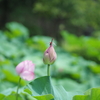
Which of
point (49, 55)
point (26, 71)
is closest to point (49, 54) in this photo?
point (49, 55)

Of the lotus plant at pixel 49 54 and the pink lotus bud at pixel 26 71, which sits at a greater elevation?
the lotus plant at pixel 49 54

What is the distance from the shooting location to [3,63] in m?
2.26

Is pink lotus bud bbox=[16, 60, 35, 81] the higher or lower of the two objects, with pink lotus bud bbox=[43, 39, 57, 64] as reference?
lower

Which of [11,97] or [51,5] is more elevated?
[51,5]

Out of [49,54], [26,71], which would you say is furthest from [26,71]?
[49,54]

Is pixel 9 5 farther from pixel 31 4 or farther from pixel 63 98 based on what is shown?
pixel 63 98

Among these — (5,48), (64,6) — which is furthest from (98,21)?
(5,48)

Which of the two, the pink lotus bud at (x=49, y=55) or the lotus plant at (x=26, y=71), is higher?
the pink lotus bud at (x=49, y=55)

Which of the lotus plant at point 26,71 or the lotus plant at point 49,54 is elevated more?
the lotus plant at point 49,54

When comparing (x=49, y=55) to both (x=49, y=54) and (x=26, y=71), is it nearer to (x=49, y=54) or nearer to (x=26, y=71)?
(x=49, y=54)

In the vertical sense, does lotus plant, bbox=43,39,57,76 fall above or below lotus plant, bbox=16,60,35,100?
above

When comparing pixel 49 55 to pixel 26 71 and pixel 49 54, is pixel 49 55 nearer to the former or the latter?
pixel 49 54

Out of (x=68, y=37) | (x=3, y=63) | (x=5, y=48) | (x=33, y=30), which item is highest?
(x=33, y=30)

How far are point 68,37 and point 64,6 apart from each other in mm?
5132
